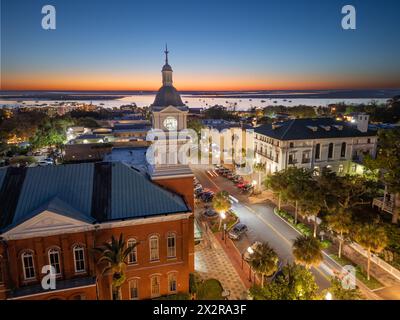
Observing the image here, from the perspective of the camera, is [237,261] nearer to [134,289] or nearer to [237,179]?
[134,289]

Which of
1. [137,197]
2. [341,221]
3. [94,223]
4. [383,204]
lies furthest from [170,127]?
[383,204]

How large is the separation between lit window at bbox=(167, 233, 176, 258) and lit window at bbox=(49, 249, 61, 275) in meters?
10.0

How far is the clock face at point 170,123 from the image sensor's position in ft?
97.6

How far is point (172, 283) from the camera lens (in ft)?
96.3

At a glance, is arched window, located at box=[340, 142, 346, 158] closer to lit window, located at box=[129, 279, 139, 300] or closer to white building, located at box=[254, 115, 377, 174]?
white building, located at box=[254, 115, 377, 174]

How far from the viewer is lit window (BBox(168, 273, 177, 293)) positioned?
1144 inches

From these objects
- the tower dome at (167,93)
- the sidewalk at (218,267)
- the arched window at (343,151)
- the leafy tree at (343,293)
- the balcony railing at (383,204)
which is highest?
the tower dome at (167,93)

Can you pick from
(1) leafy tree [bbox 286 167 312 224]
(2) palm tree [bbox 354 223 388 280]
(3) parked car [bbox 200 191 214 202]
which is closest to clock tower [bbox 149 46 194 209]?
(1) leafy tree [bbox 286 167 312 224]

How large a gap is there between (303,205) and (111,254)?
88.5ft

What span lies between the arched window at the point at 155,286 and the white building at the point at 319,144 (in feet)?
131

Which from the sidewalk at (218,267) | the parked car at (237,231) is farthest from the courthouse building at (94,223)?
the parked car at (237,231)

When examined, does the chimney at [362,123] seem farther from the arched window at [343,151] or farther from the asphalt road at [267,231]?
the asphalt road at [267,231]
